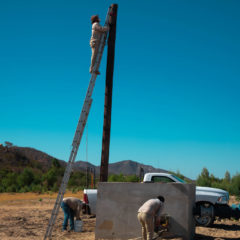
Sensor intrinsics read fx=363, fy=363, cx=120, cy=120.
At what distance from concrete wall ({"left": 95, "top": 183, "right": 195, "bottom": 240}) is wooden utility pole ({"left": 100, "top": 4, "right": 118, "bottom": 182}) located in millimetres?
1177

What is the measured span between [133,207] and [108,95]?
13.1 feet

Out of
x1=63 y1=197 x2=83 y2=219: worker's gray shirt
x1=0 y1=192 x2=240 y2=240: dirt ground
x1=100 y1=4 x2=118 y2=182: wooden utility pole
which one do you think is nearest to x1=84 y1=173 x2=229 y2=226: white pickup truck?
x1=0 y1=192 x2=240 y2=240: dirt ground

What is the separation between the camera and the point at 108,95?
42.3 feet

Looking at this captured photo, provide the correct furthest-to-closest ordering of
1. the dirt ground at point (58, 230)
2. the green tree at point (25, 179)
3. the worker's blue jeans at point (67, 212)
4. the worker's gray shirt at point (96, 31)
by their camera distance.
A: the green tree at point (25, 179) → the worker's blue jeans at point (67, 212) → the dirt ground at point (58, 230) → the worker's gray shirt at point (96, 31)

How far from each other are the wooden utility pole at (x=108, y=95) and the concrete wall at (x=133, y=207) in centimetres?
118

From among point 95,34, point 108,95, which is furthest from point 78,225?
point 95,34

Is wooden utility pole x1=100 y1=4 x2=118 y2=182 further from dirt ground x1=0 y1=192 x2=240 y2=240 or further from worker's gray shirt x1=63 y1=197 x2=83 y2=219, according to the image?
dirt ground x1=0 y1=192 x2=240 y2=240

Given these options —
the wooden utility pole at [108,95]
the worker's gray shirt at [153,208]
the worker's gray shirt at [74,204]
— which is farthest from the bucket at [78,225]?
the worker's gray shirt at [153,208]

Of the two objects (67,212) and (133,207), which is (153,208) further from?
(67,212)

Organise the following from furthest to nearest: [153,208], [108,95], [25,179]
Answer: [25,179]
[108,95]
[153,208]

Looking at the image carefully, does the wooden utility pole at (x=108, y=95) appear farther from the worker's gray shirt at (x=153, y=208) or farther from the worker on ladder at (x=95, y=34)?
the worker's gray shirt at (x=153, y=208)

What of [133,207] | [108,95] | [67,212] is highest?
[108,95]

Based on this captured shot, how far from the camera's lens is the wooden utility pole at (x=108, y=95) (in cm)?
1273

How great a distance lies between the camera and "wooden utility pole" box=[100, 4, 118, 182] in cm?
1273
